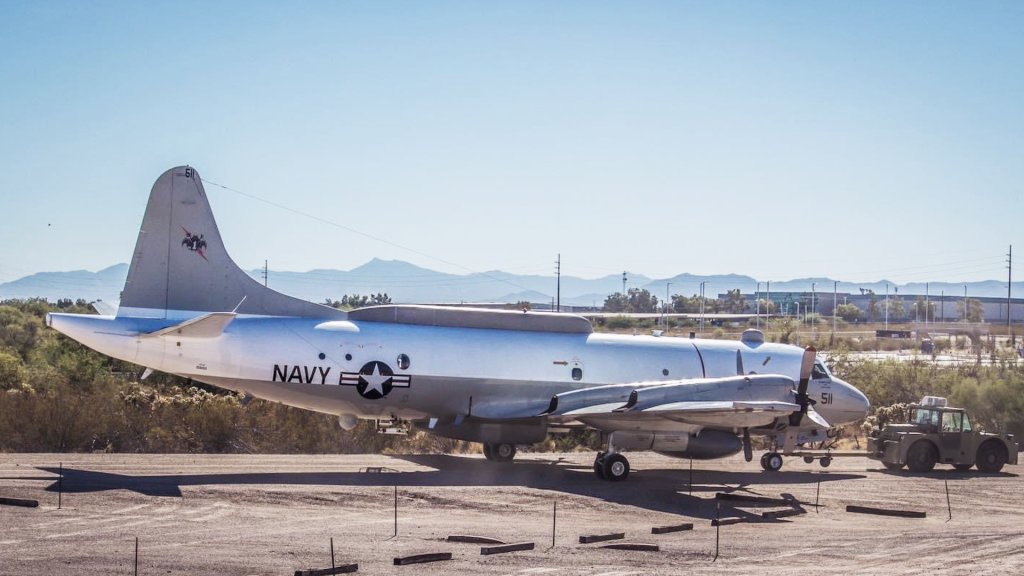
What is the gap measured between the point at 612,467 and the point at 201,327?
34.2 feet

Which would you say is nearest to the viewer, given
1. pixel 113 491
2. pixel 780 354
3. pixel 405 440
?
pixel 113 491

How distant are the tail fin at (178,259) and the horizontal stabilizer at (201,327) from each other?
820 mm

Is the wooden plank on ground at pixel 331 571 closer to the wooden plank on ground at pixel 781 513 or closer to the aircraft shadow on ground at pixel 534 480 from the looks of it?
the aircraft shadow on ground at pixel 534 480

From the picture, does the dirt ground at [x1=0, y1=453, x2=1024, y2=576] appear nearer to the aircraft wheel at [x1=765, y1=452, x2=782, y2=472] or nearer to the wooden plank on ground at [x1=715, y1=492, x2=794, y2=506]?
the wooden plank on ground at [x1=715, y1=492, x2=794, y2=506]

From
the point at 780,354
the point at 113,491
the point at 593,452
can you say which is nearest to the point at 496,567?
the point at 113,491

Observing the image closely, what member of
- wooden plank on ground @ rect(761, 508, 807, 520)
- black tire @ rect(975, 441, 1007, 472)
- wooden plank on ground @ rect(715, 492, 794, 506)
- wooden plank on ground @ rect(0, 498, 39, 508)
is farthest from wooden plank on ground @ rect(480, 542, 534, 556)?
black tire @ rect(975, 441, 1007, 472)

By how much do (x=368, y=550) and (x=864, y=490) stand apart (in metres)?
14.9

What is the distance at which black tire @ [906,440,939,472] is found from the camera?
3108cm

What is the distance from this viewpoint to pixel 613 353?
30156mm

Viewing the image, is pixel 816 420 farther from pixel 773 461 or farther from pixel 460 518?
pixel 460 518

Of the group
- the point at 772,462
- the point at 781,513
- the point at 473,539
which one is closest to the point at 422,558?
the point at 473,539

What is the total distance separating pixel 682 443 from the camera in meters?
26.7

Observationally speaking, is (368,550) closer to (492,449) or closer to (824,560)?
(824,560)

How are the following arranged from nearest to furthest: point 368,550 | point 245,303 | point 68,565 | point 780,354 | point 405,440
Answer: point 68,565, point 368,550, point 245,303, point 780,354, point 405,440
